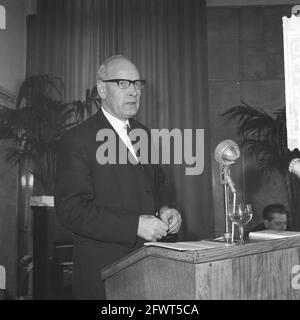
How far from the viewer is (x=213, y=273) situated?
1406mm

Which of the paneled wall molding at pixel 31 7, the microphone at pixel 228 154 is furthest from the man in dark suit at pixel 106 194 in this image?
the paneled wall molding at pixel 31 7

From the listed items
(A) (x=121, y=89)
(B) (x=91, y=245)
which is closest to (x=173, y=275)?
(B) (x=91, y=245)

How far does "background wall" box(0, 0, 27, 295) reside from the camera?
17.2 feet

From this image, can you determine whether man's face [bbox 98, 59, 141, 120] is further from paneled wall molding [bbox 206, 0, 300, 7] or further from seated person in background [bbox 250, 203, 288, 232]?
paneled wall molding [bbox 206, 0, 300, 7]

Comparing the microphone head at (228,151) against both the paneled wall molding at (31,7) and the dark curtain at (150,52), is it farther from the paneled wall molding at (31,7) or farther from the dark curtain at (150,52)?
the paneled wall molding at (31,7)

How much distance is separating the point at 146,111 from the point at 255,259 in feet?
14.6

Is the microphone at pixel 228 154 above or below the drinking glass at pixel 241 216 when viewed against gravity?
above

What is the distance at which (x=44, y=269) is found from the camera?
4.26m

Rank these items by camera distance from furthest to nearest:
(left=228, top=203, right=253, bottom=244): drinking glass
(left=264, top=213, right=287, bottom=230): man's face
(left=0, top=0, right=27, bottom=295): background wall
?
(left=0, top=0, right=27, bottom=295): background wall
(left=264, top=213, right=287, bottom=230): man's face
(left=228, top=203, right=253, bottom=244): drinking glass

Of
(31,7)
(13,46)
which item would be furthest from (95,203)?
(31,7)

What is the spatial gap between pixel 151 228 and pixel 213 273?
0.41 meters

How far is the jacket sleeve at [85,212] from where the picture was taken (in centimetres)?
185

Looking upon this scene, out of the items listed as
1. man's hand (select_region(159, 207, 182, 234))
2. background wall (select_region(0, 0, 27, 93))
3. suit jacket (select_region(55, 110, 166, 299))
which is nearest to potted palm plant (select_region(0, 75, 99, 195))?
background wall (select_region(0, 0, 27, 93))

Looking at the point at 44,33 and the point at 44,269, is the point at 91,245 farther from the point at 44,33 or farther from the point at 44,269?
the point at 44,33
